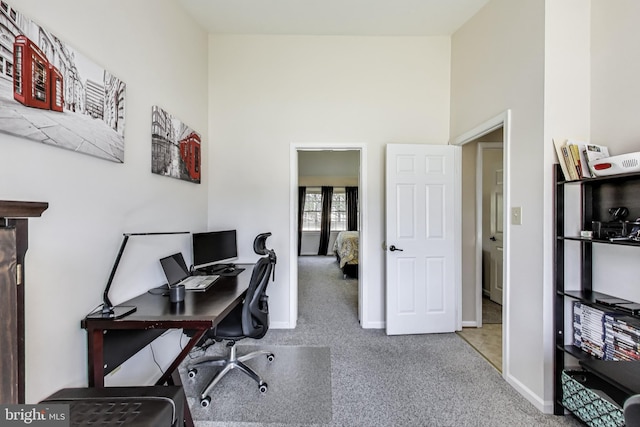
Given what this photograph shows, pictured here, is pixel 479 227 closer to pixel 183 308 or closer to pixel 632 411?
pixel 632 411

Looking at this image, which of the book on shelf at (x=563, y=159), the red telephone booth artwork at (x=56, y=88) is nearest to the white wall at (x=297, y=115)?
the book on shelf at (x=563, y=159)

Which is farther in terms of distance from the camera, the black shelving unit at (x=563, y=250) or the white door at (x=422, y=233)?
the white door at (x=422, y=233)

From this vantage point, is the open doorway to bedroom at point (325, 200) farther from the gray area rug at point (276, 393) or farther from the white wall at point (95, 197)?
the white wall at point (95, 197)

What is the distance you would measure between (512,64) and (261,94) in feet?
7.80

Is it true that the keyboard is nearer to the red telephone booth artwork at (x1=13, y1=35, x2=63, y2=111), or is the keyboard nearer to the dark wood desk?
the dark wood desk

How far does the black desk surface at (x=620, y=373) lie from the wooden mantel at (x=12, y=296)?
1.94m

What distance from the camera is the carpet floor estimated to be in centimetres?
165

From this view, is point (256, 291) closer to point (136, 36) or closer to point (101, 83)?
point (101, 83)

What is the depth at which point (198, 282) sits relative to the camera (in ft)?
6.68

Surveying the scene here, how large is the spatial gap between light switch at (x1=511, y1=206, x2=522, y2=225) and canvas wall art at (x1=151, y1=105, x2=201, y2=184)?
2.73m

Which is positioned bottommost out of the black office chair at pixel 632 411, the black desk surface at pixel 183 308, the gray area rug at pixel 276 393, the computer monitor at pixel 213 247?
the gray area rug at pixel 276 393

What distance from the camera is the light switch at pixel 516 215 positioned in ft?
6.37

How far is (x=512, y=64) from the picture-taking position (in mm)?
2045

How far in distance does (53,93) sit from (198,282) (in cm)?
140
